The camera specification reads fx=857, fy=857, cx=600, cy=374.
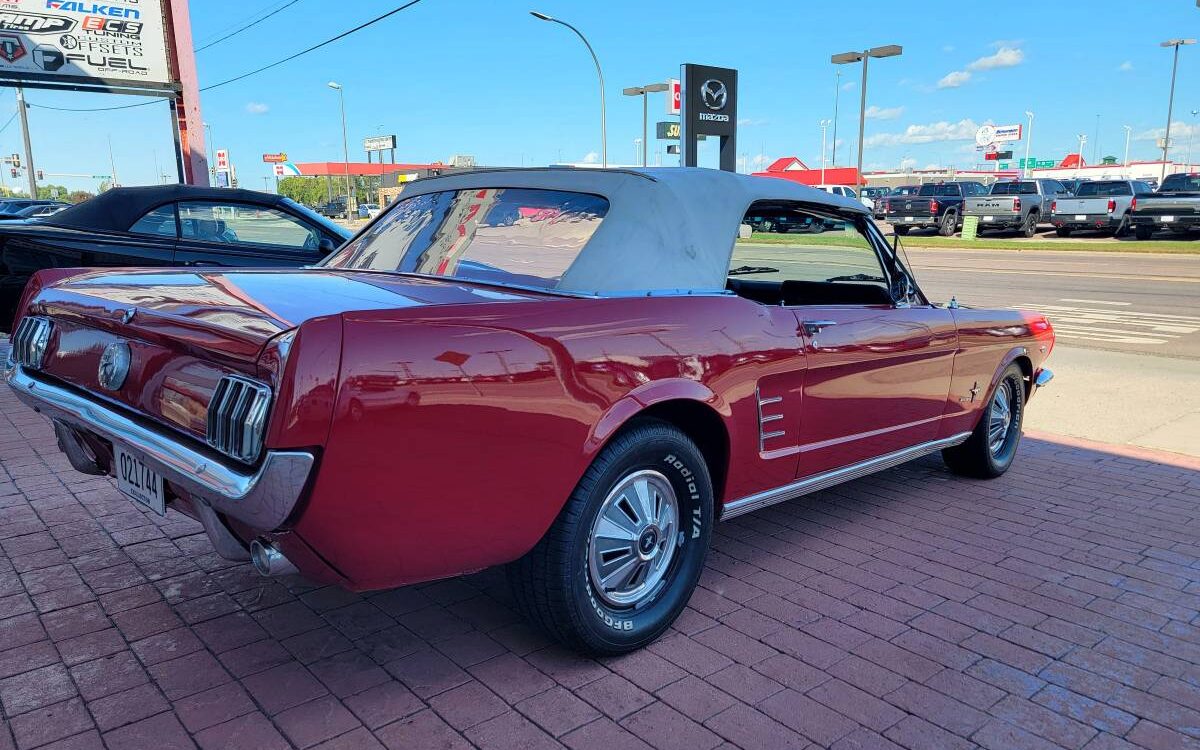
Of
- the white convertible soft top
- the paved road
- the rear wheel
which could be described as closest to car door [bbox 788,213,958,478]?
the white convertible soft top

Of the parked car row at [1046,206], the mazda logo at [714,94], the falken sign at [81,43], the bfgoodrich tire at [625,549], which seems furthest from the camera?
the parked car row at [1046,206]

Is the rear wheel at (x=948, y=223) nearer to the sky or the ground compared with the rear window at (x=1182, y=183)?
nearer to the ground

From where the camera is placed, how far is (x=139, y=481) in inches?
103

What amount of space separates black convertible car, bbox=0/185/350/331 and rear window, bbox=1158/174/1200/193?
87.6ft

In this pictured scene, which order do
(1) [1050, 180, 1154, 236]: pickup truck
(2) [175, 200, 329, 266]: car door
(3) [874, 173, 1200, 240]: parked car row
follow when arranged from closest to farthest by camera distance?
(2) [175, 200, 329, 266]: car door → (3) [874, 173, 1200, 240]: parked car row → (1) [1050, 180, 1154, 236]: pickup truck

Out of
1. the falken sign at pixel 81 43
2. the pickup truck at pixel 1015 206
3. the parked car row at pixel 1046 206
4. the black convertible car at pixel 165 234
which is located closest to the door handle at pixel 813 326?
the black convertible car at pixel 165 234

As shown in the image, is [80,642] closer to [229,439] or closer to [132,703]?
[132,703]

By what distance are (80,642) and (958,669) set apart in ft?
9.53

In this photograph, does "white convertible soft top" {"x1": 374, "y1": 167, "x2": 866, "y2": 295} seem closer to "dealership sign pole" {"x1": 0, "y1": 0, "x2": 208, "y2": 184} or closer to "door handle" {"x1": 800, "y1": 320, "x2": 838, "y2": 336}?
"door handle" {"x1": 800, "y1": 320, "x2": 838, "y2": 336}

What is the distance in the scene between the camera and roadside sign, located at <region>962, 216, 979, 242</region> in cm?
2791

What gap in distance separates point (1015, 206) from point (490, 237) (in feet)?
95.5

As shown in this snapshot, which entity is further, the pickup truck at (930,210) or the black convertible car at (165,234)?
the pickup truck at (930,210)

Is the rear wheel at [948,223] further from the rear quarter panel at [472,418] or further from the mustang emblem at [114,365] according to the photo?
the mustang emblem at [114,365]

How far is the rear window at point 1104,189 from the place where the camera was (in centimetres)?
2741
